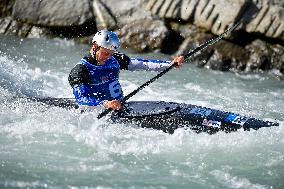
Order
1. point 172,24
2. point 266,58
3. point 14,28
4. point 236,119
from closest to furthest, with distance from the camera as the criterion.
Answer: point 236,119 → point 266,58 → point 172,24 → point 14,28

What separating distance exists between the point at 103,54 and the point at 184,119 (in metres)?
1.47

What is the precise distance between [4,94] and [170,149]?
3419mm

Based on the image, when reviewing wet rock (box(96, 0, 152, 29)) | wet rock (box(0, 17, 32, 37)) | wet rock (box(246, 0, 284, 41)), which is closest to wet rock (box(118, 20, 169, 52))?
wet rock (box(96, 0, 152, 29))

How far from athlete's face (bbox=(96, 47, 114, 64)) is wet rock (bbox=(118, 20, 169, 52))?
5.33 meters

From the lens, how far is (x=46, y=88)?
9383 millimetres

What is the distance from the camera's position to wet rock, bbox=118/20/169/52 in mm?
11781

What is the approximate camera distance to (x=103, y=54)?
6.46 meters

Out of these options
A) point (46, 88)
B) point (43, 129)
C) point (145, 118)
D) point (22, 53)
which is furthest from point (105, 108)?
point (22, 53)

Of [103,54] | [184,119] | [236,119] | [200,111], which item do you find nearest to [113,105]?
[103,54]

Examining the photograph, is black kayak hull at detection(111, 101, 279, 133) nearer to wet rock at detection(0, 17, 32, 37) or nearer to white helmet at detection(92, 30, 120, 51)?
white helmet at detection(92, 30, 120, 51)

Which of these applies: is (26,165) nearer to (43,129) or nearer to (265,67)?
(43,129)

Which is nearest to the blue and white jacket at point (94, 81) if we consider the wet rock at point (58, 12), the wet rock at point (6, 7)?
the wet rock at point (58, 12)

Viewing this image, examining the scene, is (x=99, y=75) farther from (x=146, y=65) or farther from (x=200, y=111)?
(x=200, y=111)

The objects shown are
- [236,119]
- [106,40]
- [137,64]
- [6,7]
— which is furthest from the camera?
[6,7]
